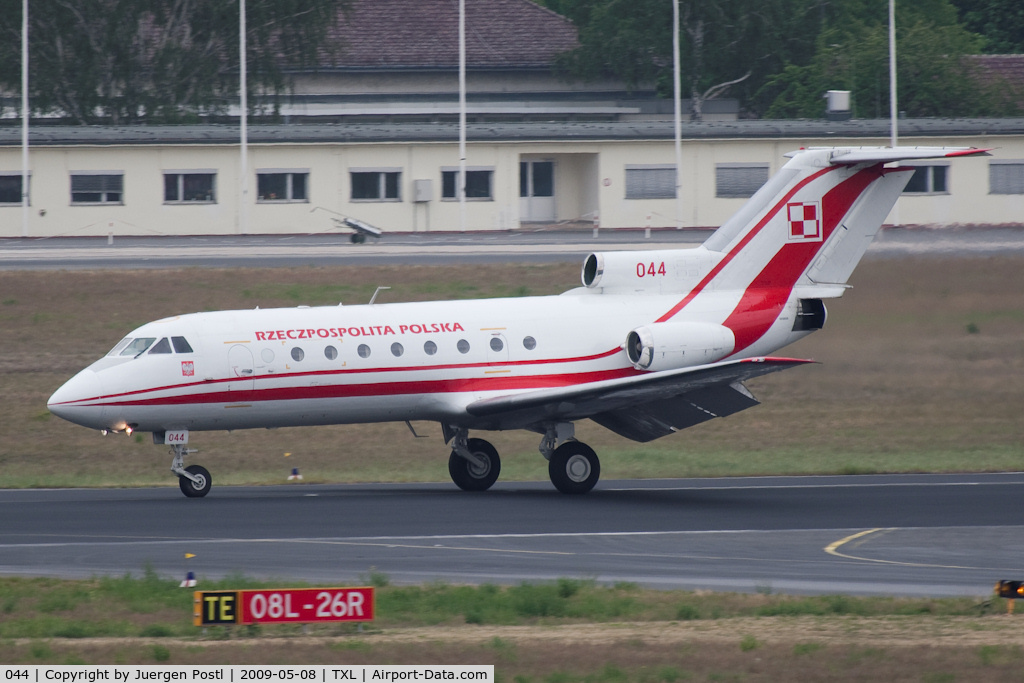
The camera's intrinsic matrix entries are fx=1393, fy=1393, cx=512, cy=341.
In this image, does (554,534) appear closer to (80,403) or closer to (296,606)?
(296,606)

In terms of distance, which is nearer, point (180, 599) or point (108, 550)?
point (180, 599)

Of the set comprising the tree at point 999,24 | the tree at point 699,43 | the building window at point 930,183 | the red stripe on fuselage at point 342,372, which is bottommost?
the red stripe on fuselage at point 342,372

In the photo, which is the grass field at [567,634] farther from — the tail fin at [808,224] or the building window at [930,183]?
the building window at [930,183]

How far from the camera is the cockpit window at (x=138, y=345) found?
2447cm

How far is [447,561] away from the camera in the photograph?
61.7 ft

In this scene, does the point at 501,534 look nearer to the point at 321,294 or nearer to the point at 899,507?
the point at 899,507

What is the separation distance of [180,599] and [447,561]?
413 cm

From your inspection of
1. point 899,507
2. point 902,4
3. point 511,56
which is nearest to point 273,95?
point 511,56

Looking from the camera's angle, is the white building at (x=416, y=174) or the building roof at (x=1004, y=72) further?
the building roof at (x=1004, y=72)

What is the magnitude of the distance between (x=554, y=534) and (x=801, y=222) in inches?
383

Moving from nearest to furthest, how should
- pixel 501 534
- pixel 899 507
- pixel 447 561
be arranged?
1. pixel 447 561
2. pixel 501 534
3. pixel 899 507

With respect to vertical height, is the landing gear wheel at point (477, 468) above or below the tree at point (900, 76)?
below

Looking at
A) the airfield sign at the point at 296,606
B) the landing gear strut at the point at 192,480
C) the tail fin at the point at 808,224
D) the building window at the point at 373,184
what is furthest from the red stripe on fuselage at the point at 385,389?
the building window at the point at 373,184

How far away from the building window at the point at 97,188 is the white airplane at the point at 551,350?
33369 mm
